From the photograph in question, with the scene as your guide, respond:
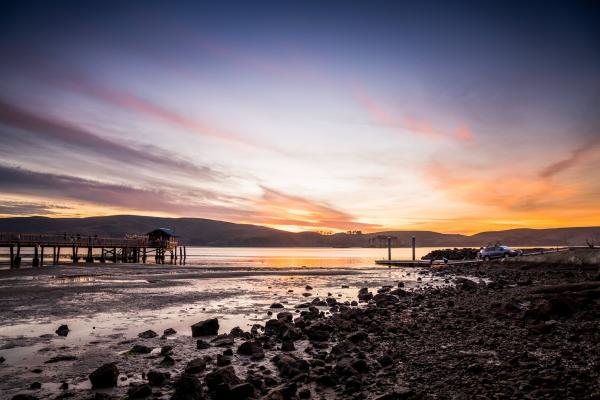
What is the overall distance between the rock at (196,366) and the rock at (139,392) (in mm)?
1446

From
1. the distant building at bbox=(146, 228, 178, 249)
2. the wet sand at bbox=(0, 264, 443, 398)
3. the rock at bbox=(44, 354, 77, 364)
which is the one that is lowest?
the wet sand at bbox=(0, 264, 443, 398)

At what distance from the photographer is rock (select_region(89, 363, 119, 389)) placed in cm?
938

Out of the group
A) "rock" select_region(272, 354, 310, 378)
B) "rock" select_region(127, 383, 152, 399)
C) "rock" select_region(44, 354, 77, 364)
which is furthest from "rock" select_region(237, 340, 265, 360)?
"rock" select_region(44, 354, 77, 364)

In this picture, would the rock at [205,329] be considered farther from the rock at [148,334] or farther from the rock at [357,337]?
the rock at [357,337]

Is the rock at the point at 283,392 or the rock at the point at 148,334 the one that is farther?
the rock at the point at 148,334

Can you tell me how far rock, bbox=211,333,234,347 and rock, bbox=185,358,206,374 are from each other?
2.52 meters

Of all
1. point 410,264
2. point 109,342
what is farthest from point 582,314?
point 410,264

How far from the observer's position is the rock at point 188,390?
8.16 metres

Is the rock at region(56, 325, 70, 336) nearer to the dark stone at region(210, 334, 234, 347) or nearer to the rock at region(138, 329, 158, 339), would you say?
the rock at region(138, 329, 158, 339)

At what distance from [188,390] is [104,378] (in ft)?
8.49

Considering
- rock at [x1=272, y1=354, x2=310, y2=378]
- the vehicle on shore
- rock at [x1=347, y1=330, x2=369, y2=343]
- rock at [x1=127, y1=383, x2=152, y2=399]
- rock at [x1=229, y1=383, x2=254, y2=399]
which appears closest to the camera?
rock at [x1=229, y1=383, x2=254, y2=399]

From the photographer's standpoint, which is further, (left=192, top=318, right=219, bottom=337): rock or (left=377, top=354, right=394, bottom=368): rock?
(left=192, top=318, right=219, bottom=337): rock

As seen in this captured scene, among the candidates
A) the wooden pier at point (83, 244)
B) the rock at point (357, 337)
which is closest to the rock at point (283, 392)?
the rock at point (357, 337)

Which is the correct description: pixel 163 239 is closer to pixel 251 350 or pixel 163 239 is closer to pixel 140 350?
pixel 140 350
